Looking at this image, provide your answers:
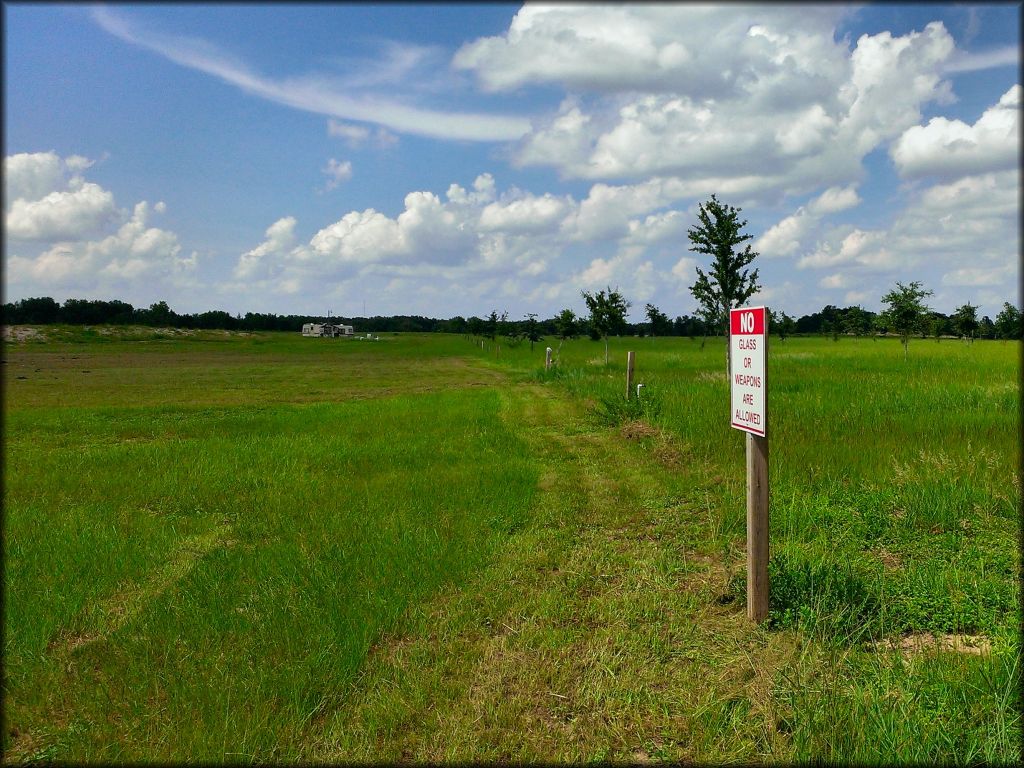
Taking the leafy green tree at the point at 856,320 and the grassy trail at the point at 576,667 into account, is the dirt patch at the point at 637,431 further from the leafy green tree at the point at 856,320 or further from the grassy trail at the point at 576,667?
the leafy green tree at the point at 856,320

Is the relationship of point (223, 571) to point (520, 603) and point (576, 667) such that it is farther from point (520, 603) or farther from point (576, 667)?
point (576, 667)

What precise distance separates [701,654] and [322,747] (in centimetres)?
249

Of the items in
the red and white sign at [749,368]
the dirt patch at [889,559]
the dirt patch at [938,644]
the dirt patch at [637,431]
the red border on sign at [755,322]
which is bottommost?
the dirt patch at [938,644]

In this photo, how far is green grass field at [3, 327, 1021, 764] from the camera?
3500mm

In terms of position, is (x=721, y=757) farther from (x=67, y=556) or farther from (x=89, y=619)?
(x=67, y=556)

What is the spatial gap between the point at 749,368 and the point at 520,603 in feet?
8.48

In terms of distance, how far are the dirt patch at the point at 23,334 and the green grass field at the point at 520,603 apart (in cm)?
8500

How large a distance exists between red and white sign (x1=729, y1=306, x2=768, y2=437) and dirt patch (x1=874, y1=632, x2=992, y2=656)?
1638 millimetres

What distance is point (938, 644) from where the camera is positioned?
13.7ft

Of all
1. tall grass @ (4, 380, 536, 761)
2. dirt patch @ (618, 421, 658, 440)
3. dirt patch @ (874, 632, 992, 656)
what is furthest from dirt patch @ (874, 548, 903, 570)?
dirt patch @ (618, 421, 658, 440)

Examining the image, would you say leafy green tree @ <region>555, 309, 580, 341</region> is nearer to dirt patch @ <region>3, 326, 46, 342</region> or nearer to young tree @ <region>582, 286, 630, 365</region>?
young tree @ <region>582, 286, 630, 365</region>

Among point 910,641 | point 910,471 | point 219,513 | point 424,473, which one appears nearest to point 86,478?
point 219,513

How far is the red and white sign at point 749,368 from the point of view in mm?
4469

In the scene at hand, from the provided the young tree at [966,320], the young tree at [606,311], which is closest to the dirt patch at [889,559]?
the young tree at [606,311]
